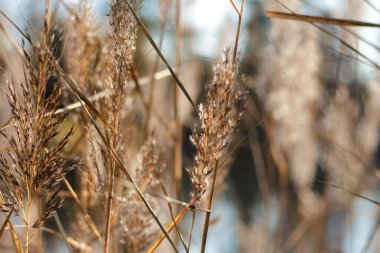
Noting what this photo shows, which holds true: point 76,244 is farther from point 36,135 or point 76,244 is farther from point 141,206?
point 36,135

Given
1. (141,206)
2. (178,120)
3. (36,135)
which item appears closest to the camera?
(36,135)

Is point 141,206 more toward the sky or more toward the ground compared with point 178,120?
more toward the ground

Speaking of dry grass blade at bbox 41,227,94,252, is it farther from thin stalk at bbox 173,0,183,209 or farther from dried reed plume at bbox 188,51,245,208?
dried reed plume at bbox 188,51,245,208

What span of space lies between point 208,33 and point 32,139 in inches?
82.0

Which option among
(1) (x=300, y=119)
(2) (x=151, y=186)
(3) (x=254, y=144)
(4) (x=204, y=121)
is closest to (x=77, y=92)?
(4) (x=204, y=121)

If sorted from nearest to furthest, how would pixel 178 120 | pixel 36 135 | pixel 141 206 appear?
1. pixel 36 135
2. pixel 141 206
3. pixel 178 120

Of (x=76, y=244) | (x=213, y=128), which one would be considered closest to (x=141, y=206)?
(x=76, y=244)

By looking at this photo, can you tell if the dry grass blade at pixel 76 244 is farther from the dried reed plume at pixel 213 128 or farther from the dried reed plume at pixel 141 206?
the dried reed plume at pixel 213 128

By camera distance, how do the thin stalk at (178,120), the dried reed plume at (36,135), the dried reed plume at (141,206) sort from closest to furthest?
the dried reed plume at (36,135) < the dried reed plume at (141,206) < the thin stalk at (178,120)

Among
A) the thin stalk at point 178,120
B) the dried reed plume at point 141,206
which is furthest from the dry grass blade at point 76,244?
the thin stalk at point 178,120

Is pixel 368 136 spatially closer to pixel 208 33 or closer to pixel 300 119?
pixel 300 119

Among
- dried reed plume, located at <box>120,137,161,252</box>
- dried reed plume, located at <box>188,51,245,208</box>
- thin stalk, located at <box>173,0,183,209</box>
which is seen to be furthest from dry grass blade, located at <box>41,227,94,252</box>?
dried reed plume, located at <box>188,51,245,208</box>

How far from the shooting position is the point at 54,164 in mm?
634

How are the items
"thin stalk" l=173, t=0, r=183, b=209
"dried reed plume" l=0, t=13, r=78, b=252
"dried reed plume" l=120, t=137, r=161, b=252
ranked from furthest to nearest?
"thin stalk" l=173, t=0, r=183, b=209
"dried reed plume" l=120, t=137, r=161, b=252
"dried reed plume" l=0, t=13, r=78, b=252
